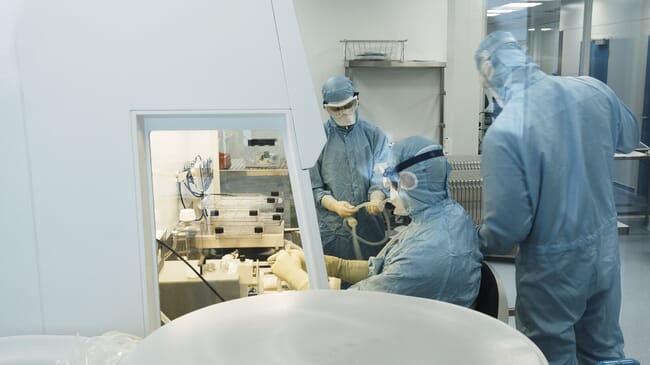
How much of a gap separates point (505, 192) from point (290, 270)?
2.06 ft

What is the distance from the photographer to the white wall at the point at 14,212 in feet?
2.30

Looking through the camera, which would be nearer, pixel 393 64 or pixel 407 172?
pixel 407 172

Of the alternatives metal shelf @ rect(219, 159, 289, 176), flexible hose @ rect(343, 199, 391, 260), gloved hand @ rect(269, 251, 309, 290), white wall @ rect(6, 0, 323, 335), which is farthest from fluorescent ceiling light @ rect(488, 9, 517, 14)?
white wall @ rect(6, 0, 323, 335)

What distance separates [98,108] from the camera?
2.34ft

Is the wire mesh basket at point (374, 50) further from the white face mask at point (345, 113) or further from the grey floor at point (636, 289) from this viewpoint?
the grey floor at point (636, 289)

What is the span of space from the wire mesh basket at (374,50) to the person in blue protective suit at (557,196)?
1.68 m

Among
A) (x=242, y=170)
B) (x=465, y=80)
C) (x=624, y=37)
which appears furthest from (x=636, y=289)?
(x=242, y=170)

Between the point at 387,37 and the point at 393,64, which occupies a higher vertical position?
the point at 387,37

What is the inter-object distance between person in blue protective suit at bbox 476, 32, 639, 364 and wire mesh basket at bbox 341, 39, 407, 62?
1677mm

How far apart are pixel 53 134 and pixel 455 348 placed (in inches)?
23.7

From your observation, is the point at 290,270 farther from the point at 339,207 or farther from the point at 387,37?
the point at 387,37

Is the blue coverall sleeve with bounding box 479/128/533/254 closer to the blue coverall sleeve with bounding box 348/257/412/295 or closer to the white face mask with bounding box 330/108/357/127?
the blue coverall sleeve with bounding box 348/257/412/295

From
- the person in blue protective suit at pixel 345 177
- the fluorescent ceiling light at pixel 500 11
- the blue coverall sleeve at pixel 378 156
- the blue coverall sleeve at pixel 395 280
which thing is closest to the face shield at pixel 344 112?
the person in blue protective suit at pixel 345 177

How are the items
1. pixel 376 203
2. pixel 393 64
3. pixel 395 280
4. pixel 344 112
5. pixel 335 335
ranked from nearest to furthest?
pixel 335 335
pixel 395 280
pixel 376 203
pixel 344 112
pixel 393 64
